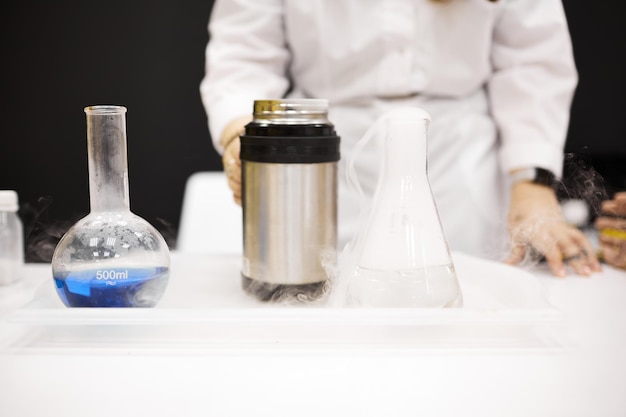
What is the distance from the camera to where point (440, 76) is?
1.19 meters

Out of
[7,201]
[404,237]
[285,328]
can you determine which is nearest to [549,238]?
[404,237]

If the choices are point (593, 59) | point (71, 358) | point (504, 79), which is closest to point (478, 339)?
point (71, 358)

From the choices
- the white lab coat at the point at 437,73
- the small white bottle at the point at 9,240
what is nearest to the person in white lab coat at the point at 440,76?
the white lab coat at the point at 437,73

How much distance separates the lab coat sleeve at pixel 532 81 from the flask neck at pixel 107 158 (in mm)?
788

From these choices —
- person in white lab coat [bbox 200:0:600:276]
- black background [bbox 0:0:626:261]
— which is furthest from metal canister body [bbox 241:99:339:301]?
black background [bbox 0:0:626:261]

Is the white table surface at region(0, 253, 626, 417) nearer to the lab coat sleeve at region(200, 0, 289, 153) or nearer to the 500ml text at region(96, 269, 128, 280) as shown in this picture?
the 500ml text at region(96, 269, 128, 280)

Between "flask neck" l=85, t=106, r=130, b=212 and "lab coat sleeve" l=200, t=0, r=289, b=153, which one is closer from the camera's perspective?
"flask neck" l=85, t=106, r=130, b=212

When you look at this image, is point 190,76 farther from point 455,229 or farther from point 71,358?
point 71,358

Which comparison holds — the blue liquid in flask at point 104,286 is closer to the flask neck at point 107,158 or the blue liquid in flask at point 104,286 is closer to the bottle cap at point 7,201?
the flask neck at point 107,158

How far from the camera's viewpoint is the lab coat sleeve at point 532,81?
1.17m

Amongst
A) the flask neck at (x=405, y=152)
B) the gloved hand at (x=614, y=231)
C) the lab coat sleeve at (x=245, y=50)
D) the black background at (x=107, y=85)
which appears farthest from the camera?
the black background at (x=107, y=85)

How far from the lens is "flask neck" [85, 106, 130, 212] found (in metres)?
0.60

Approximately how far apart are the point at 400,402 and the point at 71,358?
0.28 metres

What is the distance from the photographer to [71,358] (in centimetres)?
54
